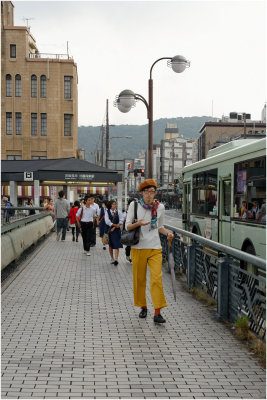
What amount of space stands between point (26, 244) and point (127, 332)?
900cm

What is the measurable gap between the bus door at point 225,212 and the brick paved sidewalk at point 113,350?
3019mm

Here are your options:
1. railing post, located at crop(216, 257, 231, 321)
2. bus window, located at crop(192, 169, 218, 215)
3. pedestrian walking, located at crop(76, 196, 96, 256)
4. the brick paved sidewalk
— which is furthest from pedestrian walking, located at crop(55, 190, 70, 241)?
railing post, located at crop(216, 257, 231, 321)

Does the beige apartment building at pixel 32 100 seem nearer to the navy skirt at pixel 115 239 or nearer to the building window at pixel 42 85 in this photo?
the building window at pixel 42 85

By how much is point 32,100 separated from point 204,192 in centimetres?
4396

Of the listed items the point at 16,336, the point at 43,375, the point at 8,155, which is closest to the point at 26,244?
the point at 16,336

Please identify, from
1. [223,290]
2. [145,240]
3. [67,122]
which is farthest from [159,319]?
[67,122]

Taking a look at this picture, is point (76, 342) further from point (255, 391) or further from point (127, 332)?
point (255, 391)

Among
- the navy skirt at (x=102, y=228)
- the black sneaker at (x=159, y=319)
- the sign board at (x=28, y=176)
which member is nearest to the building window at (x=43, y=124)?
the sign board at (x=28, y=176)

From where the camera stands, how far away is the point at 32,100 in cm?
5584

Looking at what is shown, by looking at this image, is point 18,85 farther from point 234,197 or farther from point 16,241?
point 234,197

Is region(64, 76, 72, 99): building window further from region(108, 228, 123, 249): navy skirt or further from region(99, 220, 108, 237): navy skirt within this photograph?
region(108, 228, 123, 249): navy skirt

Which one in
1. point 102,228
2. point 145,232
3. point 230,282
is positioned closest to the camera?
point 230,282

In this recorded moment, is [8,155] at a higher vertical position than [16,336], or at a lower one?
higher

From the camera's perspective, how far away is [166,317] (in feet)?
24.5
